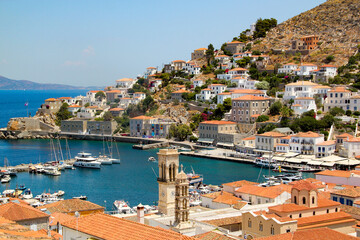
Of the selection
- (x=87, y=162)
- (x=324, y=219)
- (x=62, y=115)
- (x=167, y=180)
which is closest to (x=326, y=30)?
(x=62, y=115)

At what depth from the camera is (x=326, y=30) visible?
80312mm

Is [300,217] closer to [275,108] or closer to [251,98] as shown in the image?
[275,108]

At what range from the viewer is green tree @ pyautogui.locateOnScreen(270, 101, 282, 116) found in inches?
2279

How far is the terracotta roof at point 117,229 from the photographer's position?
11711 millimetres

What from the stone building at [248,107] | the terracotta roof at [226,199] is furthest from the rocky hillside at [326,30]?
the terracotta roof at [226,199]

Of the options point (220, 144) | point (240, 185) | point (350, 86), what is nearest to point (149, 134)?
point (220, 144)

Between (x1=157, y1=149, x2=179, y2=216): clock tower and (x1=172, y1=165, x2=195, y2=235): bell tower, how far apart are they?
263 centimetres

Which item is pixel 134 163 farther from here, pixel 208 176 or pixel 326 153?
pixel 326 153

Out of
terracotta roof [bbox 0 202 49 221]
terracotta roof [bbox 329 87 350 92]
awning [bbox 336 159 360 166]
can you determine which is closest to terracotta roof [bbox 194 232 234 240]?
terracotta roof [bbox 0 202 49 221]

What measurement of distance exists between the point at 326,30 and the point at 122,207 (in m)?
61.5

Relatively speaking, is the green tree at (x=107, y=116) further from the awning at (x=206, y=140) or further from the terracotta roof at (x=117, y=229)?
the terracotta roof at (x=117, y=229)

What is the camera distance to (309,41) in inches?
3014

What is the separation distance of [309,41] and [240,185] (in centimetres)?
5452

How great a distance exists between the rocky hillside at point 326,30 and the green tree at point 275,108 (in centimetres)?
1513
